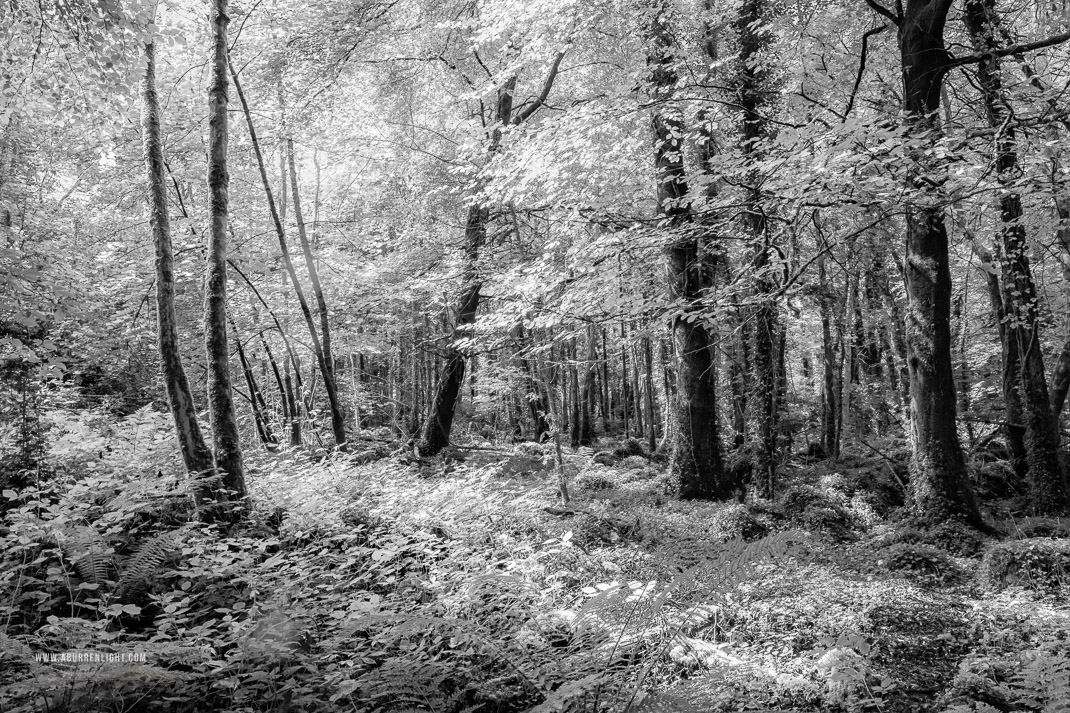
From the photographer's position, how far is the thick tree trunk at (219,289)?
626 centimetres

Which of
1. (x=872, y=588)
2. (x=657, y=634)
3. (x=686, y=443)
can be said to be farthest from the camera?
(x=686, y=443)

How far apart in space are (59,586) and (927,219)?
9.34 m

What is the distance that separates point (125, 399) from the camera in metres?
13.0

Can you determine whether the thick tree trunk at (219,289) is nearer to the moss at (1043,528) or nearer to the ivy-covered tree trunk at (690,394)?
the ivy-covered tree trunk at (690,394)

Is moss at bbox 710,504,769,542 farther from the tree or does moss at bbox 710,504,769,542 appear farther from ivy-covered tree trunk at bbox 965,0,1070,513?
ivy-covered tree trunk at bbox 965,0,1070,513

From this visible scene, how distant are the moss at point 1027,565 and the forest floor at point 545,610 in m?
0.02

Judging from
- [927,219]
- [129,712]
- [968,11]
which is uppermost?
[968,11]

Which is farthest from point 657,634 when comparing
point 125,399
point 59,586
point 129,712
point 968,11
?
point 125,399

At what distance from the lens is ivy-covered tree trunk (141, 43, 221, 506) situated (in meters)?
6.22

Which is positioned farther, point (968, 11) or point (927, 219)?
point (968, 11)

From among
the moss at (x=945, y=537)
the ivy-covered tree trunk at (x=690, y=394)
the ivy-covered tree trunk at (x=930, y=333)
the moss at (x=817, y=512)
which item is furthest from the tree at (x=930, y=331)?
the ivy-covered tree trunk at (x=690, y=394)

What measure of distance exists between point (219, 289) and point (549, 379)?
5086mm

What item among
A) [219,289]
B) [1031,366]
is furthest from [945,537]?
[219,289]

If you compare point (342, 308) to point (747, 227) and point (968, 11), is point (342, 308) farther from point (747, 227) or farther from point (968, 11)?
point (968, 11)
